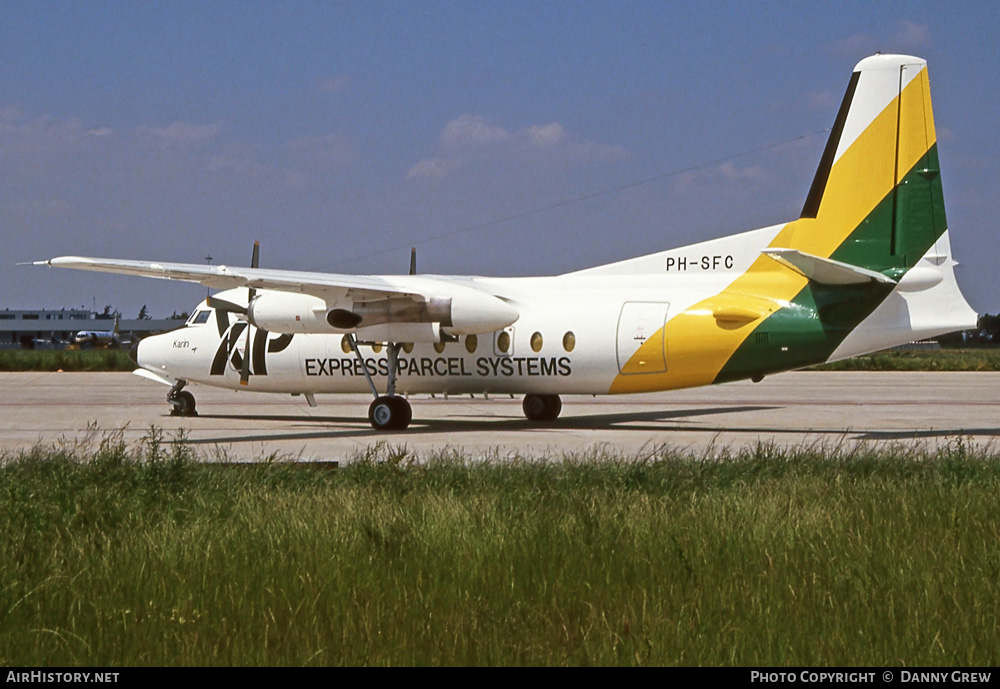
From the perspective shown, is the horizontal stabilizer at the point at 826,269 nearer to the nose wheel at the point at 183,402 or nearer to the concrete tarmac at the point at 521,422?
the concrete tarmac at the point at 521,422

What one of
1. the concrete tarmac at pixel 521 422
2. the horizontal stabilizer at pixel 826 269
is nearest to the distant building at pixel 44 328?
the concrete tarmac at pixel 521 422

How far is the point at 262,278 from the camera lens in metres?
21.0

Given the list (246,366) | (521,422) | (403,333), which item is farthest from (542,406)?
(246,366)

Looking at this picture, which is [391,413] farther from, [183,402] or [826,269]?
[826,269]

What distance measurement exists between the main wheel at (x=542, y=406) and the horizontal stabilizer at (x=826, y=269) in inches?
273

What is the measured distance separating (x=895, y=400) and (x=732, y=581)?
2638cm

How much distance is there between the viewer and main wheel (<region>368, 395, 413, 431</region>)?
2267 centimetres

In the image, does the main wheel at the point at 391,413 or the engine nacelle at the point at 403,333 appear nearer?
the engine nacelle at the point at 403,333

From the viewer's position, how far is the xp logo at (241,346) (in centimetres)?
2539

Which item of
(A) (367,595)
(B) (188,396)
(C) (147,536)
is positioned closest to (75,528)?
(C) (147,536)

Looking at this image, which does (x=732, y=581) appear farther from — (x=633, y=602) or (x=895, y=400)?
(x=895, y=400)

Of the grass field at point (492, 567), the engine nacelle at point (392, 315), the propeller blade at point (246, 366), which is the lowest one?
the grass field at point (492, 567)

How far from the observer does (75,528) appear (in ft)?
32.7

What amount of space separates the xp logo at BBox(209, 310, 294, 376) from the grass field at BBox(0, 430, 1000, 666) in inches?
486
